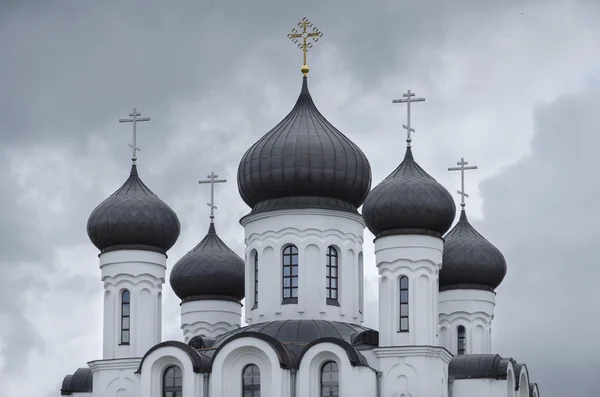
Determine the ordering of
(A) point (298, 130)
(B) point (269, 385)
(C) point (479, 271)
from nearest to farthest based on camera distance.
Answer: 1. (B) point (269, 385)
2. (A) point (298, 130)
3. (C) point (479, 271)

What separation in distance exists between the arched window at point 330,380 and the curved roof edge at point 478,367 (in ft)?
13.6

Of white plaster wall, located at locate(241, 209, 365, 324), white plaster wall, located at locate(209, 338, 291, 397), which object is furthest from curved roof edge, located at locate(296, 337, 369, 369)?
white plaster wall, located at locate(241, 209, 365, 324)

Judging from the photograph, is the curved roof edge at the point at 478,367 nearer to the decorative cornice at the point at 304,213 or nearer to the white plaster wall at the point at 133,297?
the decorative cornice at the point at 304,213

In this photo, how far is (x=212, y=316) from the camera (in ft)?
193

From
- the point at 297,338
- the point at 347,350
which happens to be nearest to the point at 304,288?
the point at 297,338

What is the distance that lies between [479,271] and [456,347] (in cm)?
248

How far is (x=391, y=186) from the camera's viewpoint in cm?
5134

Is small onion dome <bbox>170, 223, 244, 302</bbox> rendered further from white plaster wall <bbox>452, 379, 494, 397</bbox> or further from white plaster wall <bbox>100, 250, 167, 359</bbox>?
white plaster wall <bbox>452, 379, 494, 397</bbox>

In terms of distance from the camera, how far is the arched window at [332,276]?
5253 cm

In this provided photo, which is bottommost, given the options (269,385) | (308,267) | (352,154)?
(269,385)

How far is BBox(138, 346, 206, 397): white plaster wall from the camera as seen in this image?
49938 millimetres

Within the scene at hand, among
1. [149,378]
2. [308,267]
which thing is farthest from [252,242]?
[149,378]

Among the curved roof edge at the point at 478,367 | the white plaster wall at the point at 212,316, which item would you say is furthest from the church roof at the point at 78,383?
the curved roof edge at the point at 478,367

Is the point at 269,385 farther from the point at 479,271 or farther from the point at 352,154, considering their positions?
the point at 479,271
